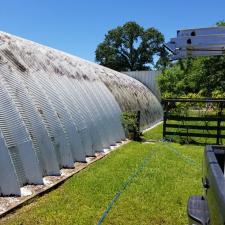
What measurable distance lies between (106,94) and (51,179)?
8157 millimetres

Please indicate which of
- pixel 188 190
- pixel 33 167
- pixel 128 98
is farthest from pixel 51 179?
pixel 128 98

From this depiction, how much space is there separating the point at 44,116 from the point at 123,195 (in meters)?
2.83

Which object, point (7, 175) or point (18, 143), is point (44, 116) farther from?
point (7, 175)

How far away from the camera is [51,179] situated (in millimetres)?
7891

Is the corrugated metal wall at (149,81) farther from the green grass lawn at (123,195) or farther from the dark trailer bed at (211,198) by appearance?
the dark trailer bed at (211,198)

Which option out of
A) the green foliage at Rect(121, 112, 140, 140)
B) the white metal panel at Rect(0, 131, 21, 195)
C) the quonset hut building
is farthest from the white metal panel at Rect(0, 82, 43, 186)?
the green foliage at Rect(121, 112, 140, 140)

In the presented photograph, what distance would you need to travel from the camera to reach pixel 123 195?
23.3 feet

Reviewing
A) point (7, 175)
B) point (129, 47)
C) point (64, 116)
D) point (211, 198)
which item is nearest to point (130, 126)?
point (64, 116)

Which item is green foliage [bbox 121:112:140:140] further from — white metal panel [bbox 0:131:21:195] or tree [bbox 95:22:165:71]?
tree [bbox 95:22:165:71]

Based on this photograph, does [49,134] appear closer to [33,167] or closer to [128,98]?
[33,167]

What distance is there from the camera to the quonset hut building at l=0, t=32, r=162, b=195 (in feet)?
23.2

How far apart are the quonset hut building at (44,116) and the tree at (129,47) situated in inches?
1832

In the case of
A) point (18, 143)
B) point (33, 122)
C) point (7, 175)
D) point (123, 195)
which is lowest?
point (123, 195)

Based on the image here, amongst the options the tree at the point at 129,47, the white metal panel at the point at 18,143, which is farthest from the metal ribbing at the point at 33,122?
the tree at the point at 129,47
